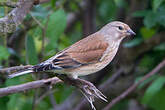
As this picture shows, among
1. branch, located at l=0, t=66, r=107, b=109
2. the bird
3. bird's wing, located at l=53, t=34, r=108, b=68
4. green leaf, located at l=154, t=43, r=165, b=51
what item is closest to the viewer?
branch, located at l=0, t=66, r=107, b=109

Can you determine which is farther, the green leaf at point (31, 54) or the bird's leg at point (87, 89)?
the green leaf at point (31, 54)

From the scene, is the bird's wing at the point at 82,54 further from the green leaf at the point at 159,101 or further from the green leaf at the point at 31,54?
the green leaf at the point at 159,101

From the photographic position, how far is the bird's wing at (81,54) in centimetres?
317

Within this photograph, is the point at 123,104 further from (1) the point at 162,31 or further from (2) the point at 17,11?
(2) the point at 17,11

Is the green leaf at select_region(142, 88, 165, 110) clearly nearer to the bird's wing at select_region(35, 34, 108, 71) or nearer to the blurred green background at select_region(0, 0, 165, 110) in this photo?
the blurred green background at select_region(0, 0, 165, 110)

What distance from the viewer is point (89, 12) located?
5.11 metres

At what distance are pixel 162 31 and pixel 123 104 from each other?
1.16m

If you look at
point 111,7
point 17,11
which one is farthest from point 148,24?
point 17,11

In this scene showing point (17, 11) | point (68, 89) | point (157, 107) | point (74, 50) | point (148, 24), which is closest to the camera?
point (17, 11)

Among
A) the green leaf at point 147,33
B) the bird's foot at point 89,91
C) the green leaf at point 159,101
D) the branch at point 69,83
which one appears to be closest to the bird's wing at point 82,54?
the branch at point 69,83

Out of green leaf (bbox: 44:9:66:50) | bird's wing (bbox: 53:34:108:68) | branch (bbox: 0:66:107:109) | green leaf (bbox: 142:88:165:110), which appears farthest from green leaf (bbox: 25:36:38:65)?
green leaf (bbox: 142:88:165:110)

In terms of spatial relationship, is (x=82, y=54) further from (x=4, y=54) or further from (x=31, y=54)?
(x=4, y=54)

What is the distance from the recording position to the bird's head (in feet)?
11.9

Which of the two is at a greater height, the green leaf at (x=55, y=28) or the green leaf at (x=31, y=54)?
the green leaf at (x=55, y=28)
